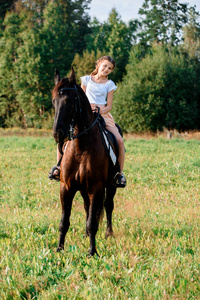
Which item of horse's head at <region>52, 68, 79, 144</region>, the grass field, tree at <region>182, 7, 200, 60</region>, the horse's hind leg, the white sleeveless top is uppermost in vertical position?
tree at <region>182, 7, 200, 60</region>

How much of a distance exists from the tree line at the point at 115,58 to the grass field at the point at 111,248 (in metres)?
29.0

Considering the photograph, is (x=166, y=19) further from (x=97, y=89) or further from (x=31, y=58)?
(x=97, y=89)

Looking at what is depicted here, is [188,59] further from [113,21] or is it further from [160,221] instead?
[160,221]

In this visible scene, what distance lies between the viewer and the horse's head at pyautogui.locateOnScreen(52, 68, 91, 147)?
3562 mm

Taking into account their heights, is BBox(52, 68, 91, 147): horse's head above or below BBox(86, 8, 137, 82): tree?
below

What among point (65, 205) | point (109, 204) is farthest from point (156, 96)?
point (65, 205)

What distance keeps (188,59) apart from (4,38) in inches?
1137

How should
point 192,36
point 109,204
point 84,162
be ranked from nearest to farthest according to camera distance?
1. point 84,162
2. point 109,204
3. point 192,36

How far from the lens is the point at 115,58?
44719 mm

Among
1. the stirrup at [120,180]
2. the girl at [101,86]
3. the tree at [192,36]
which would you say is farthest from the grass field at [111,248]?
the tree at [192,36]

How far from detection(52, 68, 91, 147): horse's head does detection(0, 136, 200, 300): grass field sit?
5.65ft

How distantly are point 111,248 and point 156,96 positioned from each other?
33903 millimetres

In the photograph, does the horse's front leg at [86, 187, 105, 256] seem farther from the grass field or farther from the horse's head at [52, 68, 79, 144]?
the horse's head at [52, 68, 79, 144]

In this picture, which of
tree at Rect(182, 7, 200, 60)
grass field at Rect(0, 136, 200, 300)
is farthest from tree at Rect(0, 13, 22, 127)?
grass field at Rect(0, 136, 200, 300)
